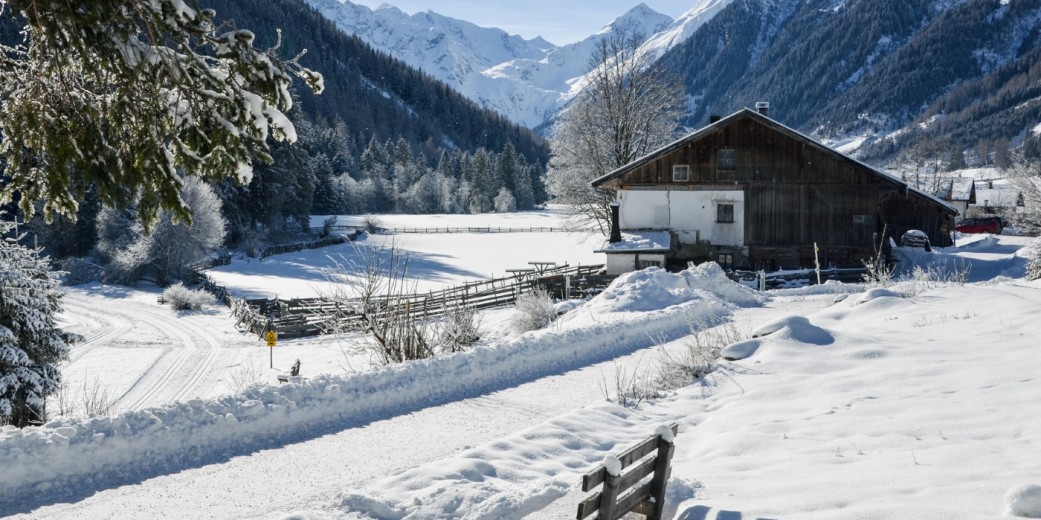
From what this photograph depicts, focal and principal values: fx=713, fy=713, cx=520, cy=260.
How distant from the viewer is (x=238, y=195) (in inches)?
2330

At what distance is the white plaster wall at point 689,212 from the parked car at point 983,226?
3919cm

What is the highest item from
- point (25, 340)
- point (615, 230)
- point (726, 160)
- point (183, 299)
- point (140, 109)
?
point (726, 160)

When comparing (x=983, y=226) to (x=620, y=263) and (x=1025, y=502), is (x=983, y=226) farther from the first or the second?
(x=1025, y=502)

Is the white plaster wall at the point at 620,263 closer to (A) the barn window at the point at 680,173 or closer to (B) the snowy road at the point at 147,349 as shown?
(A) the barn window at the point at 680,173

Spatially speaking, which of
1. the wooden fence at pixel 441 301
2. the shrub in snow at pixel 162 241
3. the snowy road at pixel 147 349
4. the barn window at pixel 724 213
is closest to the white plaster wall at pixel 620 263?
the wooden fence at pixel 441 301

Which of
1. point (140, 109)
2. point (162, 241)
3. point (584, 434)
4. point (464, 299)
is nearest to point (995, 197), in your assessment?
point (464, 299)

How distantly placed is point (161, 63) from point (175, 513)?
4280 mm

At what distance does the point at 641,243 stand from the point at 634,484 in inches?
980

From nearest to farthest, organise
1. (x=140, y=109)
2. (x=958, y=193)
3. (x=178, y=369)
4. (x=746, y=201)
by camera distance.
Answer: (x=140, y=109)
(x=178, y=369)
(x=746, y=201)
(x=958, y=193)

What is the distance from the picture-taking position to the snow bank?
7.64m

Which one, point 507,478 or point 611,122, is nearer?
point 507,478

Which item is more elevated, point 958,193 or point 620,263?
point 958,193

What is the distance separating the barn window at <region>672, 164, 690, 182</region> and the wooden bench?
26.1 meters

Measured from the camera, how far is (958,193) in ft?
→ 239
